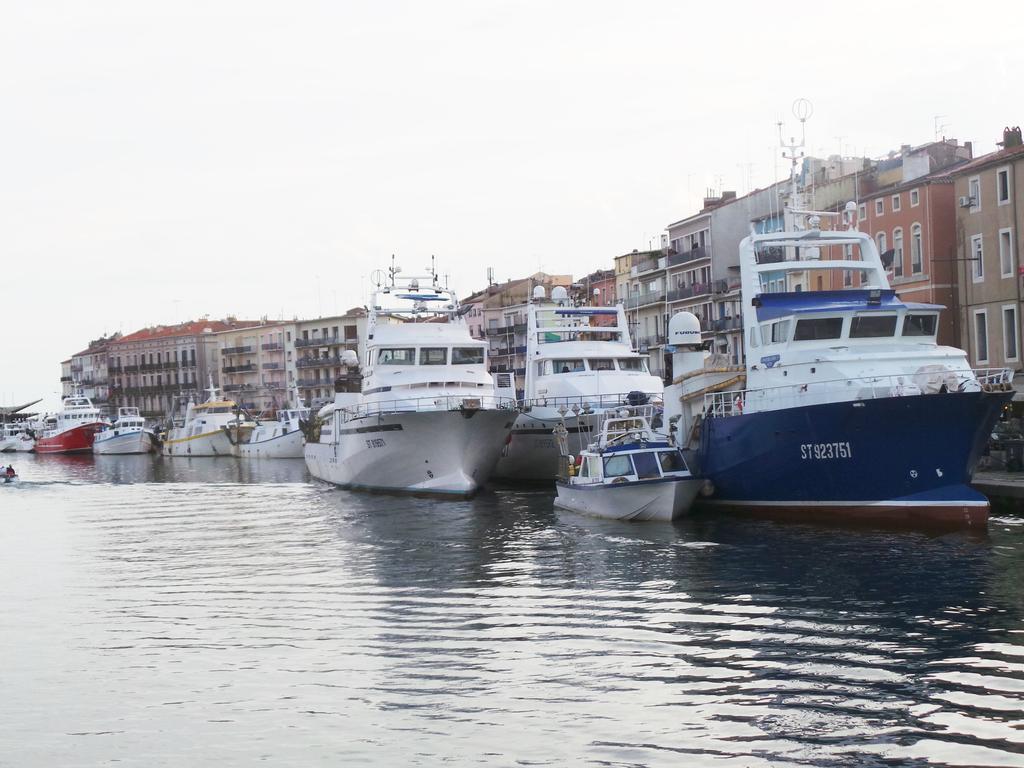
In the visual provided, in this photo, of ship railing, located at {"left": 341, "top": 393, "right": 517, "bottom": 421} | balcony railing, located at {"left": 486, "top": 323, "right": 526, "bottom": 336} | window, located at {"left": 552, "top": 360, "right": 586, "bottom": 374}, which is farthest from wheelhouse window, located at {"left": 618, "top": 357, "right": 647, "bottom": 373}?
balcony railing, located at {"left": 486, "top": 323, "right": 526, "bottom": 336}

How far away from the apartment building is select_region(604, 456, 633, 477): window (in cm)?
2233

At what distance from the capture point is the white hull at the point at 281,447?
324 ft

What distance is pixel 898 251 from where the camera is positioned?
58.6m

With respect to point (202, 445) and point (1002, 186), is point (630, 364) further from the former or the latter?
point (202, 445)

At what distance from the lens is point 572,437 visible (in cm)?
5047

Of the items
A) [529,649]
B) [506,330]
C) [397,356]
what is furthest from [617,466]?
[506,330]

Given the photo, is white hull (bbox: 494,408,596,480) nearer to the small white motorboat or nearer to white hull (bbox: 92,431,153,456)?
the small white motorboat

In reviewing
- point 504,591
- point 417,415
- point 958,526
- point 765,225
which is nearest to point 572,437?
point 417,415

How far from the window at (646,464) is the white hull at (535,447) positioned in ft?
52.4

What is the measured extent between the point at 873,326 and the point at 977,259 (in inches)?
842

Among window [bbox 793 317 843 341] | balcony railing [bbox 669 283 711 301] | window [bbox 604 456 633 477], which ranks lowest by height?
window [bbox 604 456 633 477]

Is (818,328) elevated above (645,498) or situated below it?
above

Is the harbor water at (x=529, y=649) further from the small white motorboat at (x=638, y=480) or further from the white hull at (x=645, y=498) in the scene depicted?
the small white motorboat at (x=638, y=480)

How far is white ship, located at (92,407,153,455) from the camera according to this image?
405 ft
